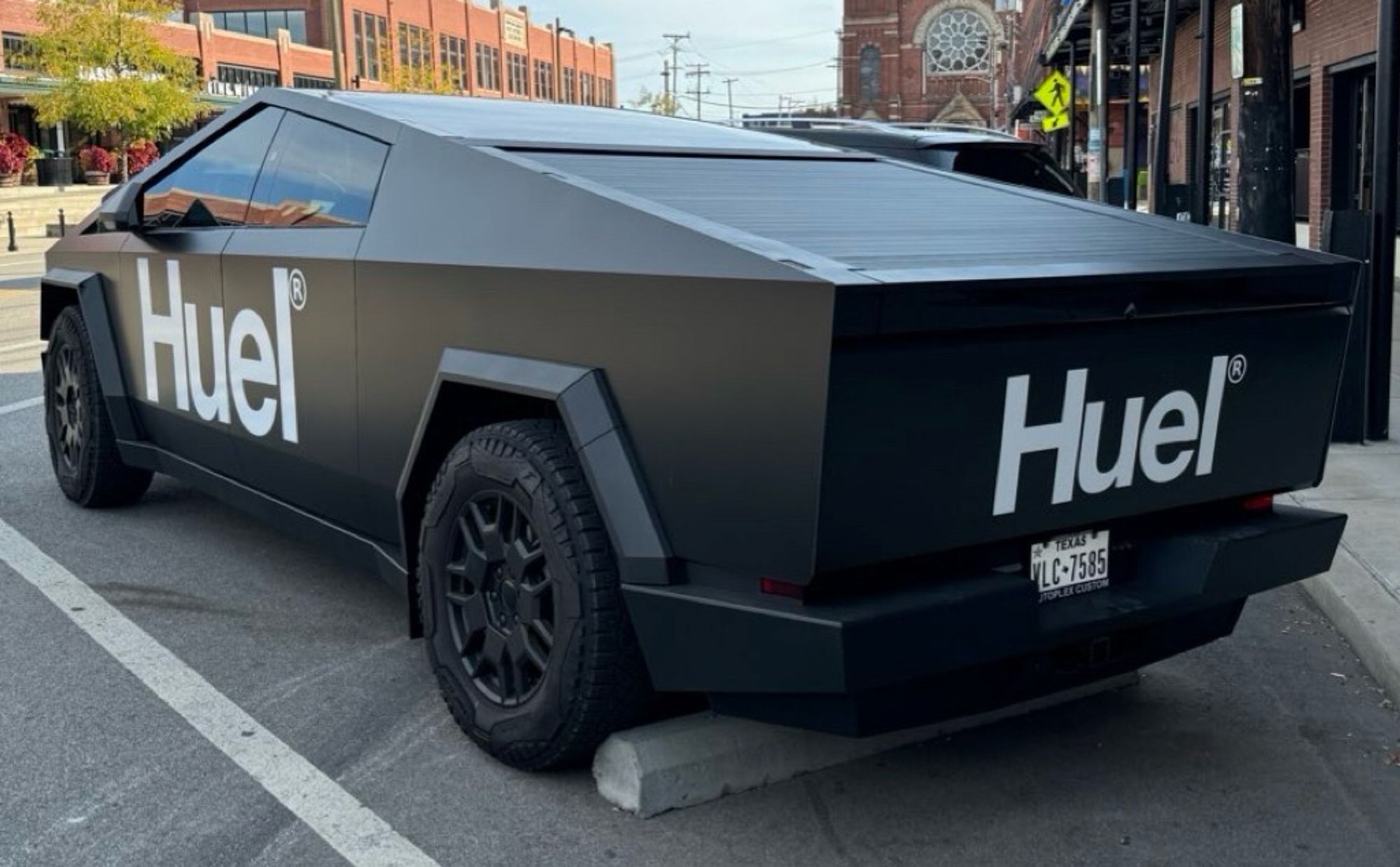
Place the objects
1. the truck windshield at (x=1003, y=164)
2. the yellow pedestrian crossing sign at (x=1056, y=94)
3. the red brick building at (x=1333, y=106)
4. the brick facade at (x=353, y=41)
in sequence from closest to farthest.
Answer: the truck windshield at (x=1003, y=164) < the red brick building at (x=1333, y=106) < the yellow pedestrian crossing sign at (x=1056, y=94) < the brick facade at (x=353, y=41)

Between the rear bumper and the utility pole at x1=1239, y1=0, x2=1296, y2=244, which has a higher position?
the utility pole at x1=1239, y1=0, x2=1296, y2=244

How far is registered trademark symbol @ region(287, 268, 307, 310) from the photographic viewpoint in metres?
4.63

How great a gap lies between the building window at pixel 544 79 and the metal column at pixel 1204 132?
9630 cm

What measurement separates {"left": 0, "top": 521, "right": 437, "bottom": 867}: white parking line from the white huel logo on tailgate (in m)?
1.58

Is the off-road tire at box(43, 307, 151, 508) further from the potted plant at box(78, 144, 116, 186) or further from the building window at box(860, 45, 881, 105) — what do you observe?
the building window at box(860, 45, 881, 105)

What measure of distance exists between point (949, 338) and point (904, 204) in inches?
44.5

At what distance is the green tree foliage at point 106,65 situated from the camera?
157 ft

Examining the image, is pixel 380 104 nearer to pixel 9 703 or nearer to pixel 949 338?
pixel 9 703

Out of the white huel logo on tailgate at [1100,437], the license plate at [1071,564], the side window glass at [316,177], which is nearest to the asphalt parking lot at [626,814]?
the license plate at [1071,564]

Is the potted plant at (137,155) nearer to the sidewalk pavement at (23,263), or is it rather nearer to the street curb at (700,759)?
the sidewalk pavement at (23,263)

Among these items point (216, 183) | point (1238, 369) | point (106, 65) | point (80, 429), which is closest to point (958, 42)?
point (106, 65)

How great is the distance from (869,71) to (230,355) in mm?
120130

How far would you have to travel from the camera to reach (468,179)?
408 centimetres

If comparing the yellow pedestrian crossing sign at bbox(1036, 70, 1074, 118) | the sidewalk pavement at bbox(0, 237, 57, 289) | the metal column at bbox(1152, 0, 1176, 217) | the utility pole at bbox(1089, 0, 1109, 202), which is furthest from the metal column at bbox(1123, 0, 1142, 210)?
the sidewalk pavement at bbox(0, 237, 57, 289)
